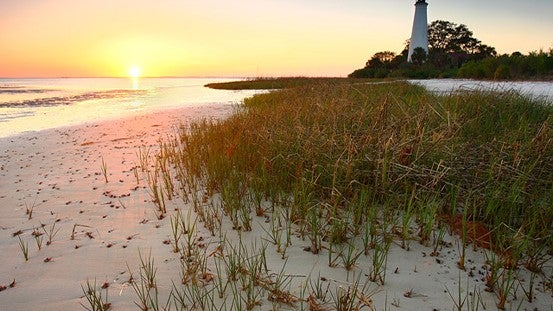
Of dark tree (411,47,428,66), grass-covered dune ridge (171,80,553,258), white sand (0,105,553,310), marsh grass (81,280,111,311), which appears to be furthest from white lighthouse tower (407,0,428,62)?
marsh grass (81,280,111,311)

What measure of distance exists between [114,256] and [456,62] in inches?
1591

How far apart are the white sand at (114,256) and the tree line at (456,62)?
27.0ft

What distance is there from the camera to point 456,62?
118 ft

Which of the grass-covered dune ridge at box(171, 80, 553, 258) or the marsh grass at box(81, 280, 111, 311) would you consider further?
the grass-covered dune ridge at box(171, 80, 553, 258)

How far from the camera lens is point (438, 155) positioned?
4.12 meters

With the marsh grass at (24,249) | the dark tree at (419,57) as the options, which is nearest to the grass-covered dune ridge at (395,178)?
the marsh grass at (24,249)

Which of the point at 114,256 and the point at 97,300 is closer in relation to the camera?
the point at 97,300

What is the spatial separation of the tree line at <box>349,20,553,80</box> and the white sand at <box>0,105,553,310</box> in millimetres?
8243

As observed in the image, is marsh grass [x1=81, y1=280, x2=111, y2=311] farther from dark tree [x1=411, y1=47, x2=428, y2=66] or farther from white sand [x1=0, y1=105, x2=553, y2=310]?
dark tree [x1=411, y1=47, x2=428, y2=66]

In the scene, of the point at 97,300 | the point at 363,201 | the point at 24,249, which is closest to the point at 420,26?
the point at 363,201

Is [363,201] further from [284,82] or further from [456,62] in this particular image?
[456,62]

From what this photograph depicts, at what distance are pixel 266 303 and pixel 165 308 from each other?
2.45 feet

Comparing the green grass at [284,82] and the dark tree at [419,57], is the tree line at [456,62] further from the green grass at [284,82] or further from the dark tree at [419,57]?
the green grass at [284,82]

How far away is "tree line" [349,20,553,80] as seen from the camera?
18.5 metres
